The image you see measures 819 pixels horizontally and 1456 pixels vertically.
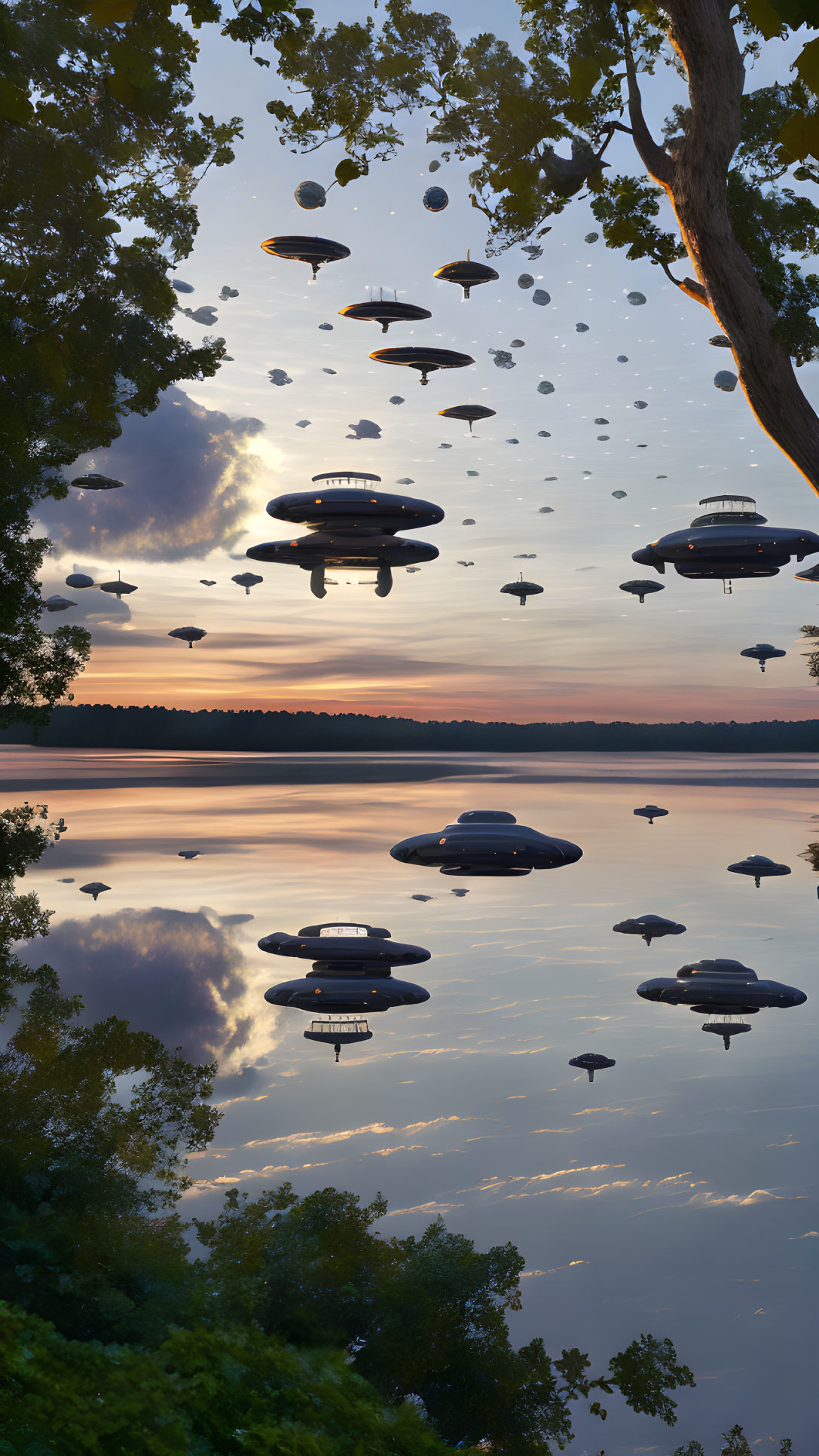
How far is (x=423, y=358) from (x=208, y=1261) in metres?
23.7

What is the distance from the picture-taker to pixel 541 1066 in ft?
206

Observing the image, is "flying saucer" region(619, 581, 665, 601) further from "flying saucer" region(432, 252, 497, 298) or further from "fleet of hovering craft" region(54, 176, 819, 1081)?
"flying saucer" region(432, 252, 497, 298)

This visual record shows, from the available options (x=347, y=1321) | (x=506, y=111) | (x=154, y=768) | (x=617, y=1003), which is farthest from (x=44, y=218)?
(x=154, y=768)

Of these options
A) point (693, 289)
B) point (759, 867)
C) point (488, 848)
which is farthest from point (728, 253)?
point (759, 867)

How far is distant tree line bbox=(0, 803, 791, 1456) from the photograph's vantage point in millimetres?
19094

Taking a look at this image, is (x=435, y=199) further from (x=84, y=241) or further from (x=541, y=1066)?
(x=541, y=1066)

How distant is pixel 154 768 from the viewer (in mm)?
139125

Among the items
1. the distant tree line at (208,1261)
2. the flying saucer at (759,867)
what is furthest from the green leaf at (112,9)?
the flying saucer at (759,867)

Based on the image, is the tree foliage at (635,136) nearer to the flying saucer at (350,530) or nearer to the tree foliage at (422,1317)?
the flying saucer at (350,530)

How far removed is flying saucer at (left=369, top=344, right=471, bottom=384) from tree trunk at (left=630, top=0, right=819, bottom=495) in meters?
10.8

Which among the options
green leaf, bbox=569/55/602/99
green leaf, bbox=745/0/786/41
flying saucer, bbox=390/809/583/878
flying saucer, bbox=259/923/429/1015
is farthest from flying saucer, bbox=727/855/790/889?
green leaf, bbox=745/0/786/41

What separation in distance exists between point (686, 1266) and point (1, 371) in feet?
145

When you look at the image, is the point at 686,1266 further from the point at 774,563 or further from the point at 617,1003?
the point at 774,563

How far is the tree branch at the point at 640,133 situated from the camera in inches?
327
